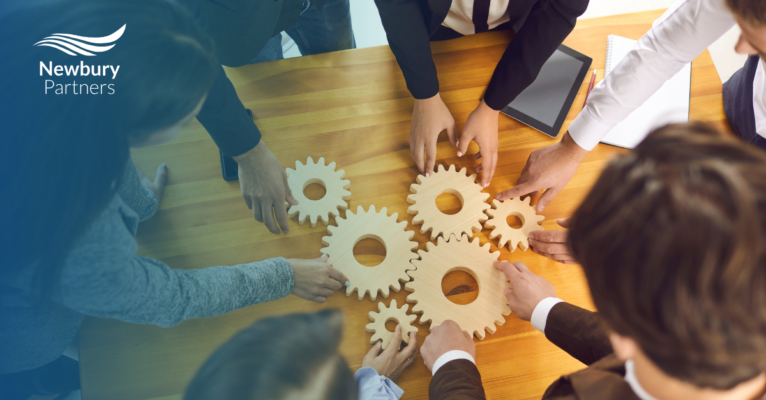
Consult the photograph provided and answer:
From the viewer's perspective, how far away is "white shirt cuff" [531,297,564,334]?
969 mm

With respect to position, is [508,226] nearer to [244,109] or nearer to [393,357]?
[393,357]

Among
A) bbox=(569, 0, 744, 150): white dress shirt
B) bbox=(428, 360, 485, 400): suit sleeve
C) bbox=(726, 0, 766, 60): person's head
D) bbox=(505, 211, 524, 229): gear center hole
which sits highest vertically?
bbox=(726, 0, 766, 60): person's head

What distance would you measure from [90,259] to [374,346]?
0.64 meters

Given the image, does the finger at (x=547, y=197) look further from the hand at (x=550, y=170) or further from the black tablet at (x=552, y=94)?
the black tablet at (x=552, y=94)

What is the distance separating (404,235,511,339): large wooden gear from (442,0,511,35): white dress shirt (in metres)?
0.73

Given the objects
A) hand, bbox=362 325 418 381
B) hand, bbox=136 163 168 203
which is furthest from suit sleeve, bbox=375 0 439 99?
hand, bbox=136 163 168 203

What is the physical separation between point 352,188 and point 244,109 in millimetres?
383

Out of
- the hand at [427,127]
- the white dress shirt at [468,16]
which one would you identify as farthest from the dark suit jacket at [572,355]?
the white dress shirt at [468,16]

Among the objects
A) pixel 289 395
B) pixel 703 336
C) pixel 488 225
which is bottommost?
pixel 488 225

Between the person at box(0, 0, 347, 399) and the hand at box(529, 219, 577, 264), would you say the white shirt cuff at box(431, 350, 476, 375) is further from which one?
the person at box(0, 0, 347, 399)

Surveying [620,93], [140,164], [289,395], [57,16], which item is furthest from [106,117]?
[620,93]

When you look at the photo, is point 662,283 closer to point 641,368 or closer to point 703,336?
point 703,336

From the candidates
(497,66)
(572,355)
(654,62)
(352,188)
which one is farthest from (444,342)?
(654,62)

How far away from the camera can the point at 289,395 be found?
623 mm
